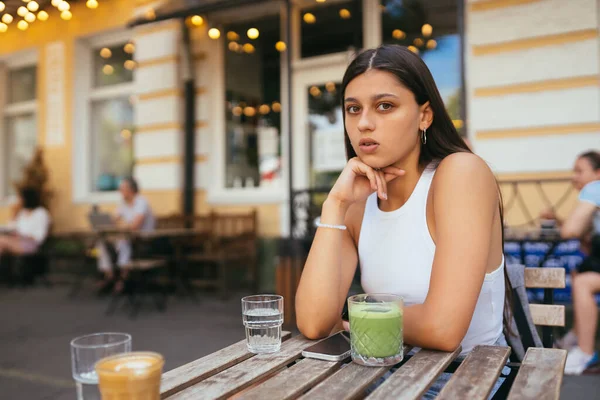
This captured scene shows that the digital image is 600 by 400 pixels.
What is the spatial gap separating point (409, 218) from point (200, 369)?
31.7 inches

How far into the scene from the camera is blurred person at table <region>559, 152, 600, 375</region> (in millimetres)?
3494

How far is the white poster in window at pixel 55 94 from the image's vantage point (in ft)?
29.9

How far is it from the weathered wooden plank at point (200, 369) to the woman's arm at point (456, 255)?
0.46 metres

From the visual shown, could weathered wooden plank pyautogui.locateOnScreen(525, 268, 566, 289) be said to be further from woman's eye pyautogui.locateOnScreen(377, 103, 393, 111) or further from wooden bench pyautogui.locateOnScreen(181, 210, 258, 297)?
wooden bench pyautogui.locateOnScreen(181, 210, 258, 297)

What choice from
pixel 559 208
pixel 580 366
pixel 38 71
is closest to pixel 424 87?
pixel 580 366

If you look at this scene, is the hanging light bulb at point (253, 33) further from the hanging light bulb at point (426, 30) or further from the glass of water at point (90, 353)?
the glass of water at point (90, 353)

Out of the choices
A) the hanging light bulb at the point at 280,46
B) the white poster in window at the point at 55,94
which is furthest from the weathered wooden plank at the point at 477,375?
the white poster in window at the point at 55,94

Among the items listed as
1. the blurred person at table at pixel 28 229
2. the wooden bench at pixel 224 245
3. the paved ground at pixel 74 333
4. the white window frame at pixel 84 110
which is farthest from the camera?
the white window frame at pixel 84 110

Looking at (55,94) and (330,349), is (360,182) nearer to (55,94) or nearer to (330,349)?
(330,349)

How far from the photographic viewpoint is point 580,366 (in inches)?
136

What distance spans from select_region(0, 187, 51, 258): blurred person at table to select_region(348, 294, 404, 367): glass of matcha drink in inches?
317

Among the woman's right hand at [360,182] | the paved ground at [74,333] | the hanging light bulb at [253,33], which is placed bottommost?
the paved ground at [74,333]

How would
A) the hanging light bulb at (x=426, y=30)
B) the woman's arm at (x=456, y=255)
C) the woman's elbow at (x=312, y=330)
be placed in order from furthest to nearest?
1. the hanging light bulb at (x=426, y=30)
2. the woman's elbow at (x=312, y=330)
3. the woman's arm at (x=456, y=255)

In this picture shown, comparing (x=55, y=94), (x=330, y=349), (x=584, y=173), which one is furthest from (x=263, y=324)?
(x=55, y=94)
